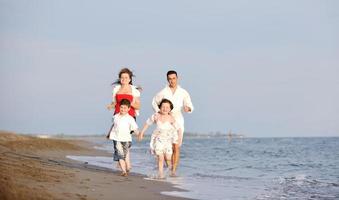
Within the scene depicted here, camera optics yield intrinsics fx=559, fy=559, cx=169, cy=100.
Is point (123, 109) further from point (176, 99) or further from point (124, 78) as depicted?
point (176, 99)

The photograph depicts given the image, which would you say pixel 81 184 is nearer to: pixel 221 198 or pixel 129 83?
pixel 221 198

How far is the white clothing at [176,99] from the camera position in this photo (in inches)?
397

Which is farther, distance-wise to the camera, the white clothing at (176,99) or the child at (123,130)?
the white clothing at (176,99)

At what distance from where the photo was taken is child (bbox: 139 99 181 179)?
9688mm

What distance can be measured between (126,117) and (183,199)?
3.00m

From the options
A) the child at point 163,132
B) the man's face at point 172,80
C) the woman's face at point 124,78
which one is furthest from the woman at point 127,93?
the man's face at point 172,80

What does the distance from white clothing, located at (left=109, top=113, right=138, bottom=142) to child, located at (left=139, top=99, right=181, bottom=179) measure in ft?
0.95

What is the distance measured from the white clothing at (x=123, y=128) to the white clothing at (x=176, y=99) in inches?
30.3

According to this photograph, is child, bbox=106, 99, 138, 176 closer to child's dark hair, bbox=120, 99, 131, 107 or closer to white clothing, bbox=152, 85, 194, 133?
child's dark hair, bbox=120, 99, 131, 107

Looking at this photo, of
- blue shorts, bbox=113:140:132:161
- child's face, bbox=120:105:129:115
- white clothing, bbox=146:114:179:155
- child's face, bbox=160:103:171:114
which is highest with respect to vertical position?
child's face, bbox=160:103:171:114

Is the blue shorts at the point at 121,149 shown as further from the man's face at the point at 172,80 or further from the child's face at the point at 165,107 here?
the man's face at the point at 172,80

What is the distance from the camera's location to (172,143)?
10016mm

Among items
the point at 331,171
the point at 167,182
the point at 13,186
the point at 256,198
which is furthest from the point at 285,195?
the point at 331,171

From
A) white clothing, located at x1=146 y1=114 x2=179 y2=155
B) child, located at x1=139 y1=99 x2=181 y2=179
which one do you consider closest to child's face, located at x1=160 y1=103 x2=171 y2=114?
child, located at x1=139 y1=99 x2=181 y2=179
